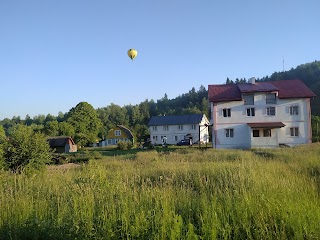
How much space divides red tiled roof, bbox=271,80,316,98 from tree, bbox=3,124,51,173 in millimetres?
31937

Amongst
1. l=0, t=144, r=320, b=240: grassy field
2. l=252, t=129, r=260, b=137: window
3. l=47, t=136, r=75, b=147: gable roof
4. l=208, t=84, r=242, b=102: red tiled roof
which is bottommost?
l=0, t=144, r=320, b=240: grassy field

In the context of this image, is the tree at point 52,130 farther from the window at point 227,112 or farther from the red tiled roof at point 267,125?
the red tiled roof at point 267,125

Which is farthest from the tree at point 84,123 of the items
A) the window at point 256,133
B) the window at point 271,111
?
the window at point 271,111

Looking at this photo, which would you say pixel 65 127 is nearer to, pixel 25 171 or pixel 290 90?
pixel 290 90

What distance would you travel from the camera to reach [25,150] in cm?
1170

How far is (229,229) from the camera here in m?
4.24

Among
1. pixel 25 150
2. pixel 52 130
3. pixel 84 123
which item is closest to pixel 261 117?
pixel 25 150

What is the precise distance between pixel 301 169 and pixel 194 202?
5.68 m

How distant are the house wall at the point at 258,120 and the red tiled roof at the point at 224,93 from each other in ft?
2.20

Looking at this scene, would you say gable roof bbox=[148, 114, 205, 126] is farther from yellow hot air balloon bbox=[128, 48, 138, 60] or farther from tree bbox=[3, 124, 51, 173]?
tree bbox=[3, 124, 51, 173]

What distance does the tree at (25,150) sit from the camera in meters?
11.4

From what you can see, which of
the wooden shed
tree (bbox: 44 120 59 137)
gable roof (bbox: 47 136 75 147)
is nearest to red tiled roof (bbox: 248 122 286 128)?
the wooden shed

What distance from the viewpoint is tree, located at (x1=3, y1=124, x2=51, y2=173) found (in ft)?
37.5

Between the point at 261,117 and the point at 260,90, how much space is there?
347cm
